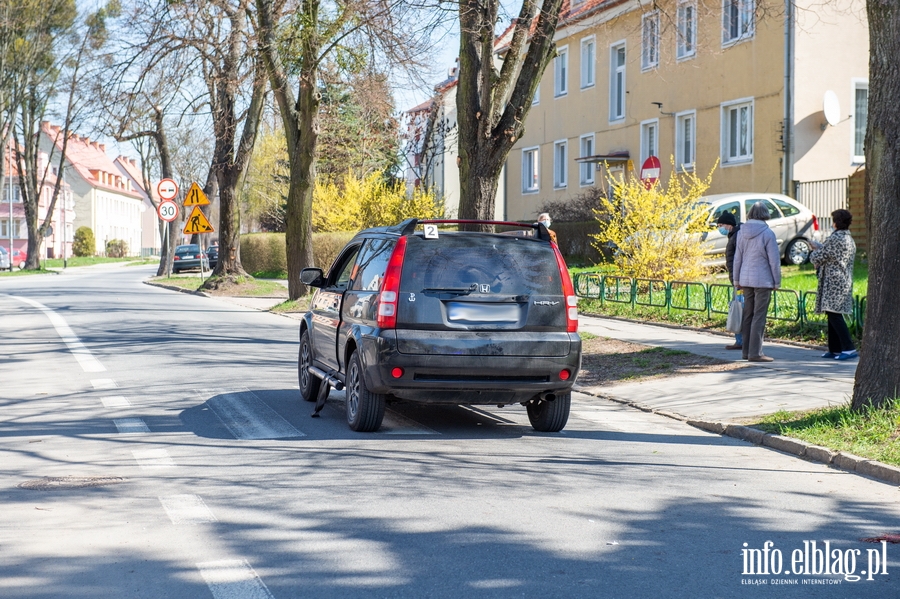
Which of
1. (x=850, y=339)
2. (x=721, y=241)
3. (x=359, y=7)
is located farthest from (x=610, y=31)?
(x=850, y=339)

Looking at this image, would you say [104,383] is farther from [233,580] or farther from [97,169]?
[97,169]

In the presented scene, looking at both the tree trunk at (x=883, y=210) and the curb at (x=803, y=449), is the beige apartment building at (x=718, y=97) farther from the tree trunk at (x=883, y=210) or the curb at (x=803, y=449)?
the curb at (x=803, y=449)

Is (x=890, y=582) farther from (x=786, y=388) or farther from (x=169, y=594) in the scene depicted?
(x=786, y=388)

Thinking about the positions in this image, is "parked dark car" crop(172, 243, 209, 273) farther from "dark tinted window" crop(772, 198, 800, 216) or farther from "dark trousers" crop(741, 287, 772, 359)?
"dark trousers" crop(741, 287, 772, 359)

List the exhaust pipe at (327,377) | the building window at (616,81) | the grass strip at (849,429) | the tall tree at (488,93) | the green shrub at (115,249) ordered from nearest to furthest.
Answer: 1. the grass strip at (849,429)
2. the exhaust pipe at (327,377)
3. the tall tree at (488,93)
4. the building window at (616,81)
5. the green shrub at (115,249)

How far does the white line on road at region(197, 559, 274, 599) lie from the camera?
473 centimetres

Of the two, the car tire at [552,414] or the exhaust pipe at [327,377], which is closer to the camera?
the car tire at [552,414]

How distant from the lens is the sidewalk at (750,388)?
1052 centimetres

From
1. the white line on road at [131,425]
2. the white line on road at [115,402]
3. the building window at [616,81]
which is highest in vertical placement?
the building window at [616,81]

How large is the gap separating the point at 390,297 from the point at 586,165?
1256 inches

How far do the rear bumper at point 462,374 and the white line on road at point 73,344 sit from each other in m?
6.13

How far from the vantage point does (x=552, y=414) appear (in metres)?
9.36

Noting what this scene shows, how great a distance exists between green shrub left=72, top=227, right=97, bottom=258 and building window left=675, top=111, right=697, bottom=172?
79.4 m

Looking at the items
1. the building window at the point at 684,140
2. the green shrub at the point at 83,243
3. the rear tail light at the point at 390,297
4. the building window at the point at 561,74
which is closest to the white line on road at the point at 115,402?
the rear tail light at the point at 390,297
